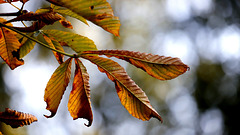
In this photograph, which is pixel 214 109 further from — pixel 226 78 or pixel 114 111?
pixel 114 111

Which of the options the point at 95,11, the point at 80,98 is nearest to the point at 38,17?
the point at 95,11

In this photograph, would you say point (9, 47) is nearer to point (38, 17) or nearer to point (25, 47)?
point (25, 47)

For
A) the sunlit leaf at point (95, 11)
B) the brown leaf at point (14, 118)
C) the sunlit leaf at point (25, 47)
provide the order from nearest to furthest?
the sunlit leaf at point (95, 11)
the brown leaf at point (14, 118)
the sunlit leaf at point (25, 47)

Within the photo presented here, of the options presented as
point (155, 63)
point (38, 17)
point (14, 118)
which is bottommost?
point (14, 118)

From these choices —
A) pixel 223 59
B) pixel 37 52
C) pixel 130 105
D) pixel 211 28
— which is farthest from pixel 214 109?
pixel 130 105

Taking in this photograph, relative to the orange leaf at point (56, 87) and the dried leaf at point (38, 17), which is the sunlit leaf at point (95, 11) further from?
the orange leaf at point (56, 87)

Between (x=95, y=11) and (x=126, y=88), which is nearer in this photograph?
(x=95, y=11)

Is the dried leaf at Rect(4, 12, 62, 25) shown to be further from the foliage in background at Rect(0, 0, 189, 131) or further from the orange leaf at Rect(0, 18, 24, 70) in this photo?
the orange leaf at Rect(0, 18, 24, 70)

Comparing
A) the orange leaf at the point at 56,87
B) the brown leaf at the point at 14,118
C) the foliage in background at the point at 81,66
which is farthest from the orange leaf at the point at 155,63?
the brown leaf at the point at 14,118
